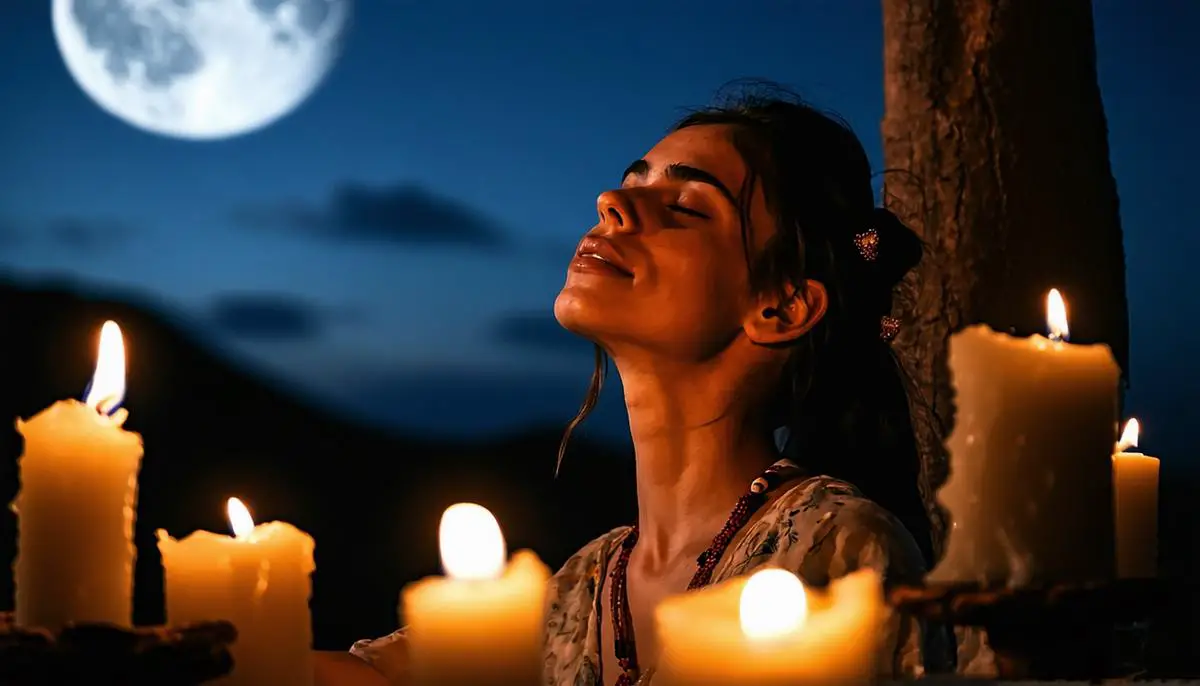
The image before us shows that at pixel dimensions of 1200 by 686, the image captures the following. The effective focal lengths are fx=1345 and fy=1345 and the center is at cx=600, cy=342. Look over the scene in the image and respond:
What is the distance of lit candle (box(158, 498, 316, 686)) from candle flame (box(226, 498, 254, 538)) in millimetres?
58

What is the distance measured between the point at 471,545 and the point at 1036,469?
34cm

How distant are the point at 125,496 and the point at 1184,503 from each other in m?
5.32

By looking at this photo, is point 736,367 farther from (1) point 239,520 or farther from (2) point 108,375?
(2) point 108,375

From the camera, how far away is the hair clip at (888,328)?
216cm

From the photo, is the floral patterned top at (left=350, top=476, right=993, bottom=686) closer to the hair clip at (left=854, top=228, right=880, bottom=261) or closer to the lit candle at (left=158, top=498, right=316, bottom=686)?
the hair clip at (left=854, top=228, right=880, bottom=261)

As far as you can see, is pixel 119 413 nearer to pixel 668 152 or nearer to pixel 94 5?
pixel 668 152

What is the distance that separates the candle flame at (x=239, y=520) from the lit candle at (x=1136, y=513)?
0.67 m

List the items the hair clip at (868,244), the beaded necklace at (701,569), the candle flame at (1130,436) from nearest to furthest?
the candle flame at (1130,436)
the beaded necklace at (701,569)
the hair clip at (868,244)

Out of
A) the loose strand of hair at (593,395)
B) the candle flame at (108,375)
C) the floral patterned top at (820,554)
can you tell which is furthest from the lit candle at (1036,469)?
the loose strand of hair at (593,395)

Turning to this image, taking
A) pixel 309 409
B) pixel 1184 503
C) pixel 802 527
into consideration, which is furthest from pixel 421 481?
pixel 802 527

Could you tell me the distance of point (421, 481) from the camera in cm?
727

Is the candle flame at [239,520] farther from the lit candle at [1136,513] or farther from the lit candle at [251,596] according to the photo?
the lit candle at [1136,513]

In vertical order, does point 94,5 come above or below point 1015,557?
above

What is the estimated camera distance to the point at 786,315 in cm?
205
